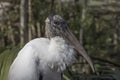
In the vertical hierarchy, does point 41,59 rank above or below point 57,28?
below

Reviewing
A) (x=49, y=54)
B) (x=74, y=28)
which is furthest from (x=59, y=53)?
(x=74, y=28)

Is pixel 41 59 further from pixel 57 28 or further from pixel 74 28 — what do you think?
pixel 74 28

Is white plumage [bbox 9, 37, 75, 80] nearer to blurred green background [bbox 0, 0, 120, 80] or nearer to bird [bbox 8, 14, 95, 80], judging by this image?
bird [bbox 8, 14, 95, 80]

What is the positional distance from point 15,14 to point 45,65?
2.21 meters

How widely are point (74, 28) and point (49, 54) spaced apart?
253 cm

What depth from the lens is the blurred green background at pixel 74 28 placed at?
391cm

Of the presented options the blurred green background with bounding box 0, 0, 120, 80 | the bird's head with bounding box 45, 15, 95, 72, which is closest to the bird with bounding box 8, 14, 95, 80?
the bird's head with bounding box 45, 15, 95, 72

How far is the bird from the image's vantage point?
288 cm

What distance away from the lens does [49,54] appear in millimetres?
2908

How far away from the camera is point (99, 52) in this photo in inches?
244

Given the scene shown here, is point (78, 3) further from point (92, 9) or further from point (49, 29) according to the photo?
point (49, 29)

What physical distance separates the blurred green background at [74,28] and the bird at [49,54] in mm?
582

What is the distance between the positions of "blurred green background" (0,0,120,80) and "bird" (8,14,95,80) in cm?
58

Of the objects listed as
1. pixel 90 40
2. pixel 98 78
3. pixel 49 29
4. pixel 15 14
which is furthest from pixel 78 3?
pixel 49 29
